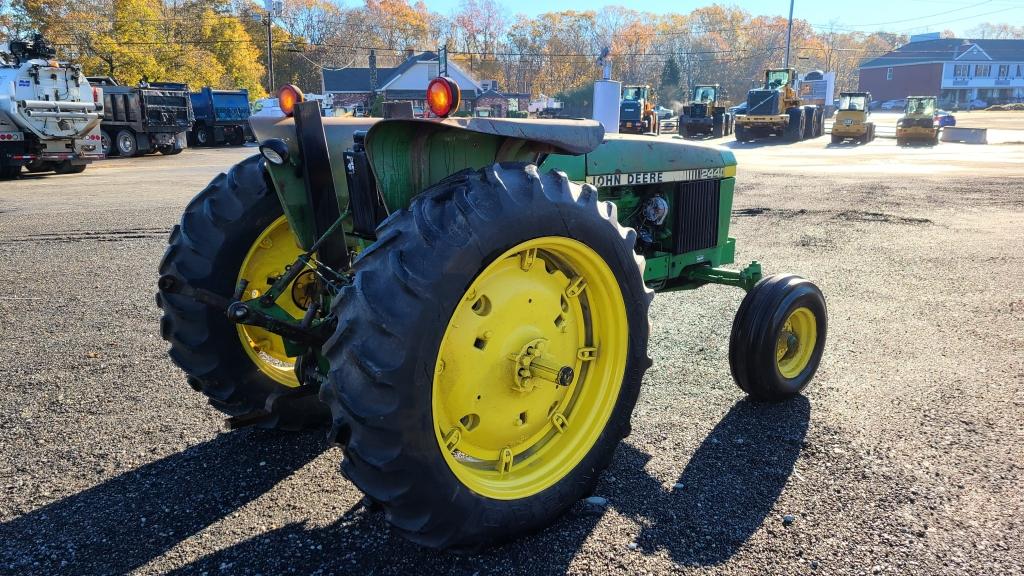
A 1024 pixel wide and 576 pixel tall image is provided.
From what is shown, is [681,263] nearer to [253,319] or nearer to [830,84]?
[253,319]

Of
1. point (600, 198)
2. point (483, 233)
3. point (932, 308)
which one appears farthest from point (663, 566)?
point (932, 308)

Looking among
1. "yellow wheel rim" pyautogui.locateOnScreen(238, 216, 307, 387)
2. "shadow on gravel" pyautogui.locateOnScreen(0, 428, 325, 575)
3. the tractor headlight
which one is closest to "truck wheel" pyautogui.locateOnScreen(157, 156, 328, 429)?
"yellow wheel rim" pyautogui.locateOnScreen(238, 216, 307, 387)

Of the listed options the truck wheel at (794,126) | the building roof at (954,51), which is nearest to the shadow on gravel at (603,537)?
the truck wheel at (794,126)

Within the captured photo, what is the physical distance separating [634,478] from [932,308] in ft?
13.5

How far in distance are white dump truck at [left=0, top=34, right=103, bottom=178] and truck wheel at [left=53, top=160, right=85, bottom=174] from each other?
3 cm

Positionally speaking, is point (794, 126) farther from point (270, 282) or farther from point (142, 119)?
point (270, 282)

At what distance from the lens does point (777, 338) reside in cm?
380

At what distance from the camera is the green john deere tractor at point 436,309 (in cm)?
216

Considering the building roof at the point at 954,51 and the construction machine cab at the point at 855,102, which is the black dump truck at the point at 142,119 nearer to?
the construction machine cab at the point at 855,102

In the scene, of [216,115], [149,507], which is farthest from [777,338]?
[216,115]

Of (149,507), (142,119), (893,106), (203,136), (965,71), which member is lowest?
(149,507)

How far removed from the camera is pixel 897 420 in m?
3.76

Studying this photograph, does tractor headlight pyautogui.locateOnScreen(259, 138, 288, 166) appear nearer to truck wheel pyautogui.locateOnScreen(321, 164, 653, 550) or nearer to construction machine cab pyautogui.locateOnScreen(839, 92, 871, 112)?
truck wheel pyautogui.locateOnScreen(321, 164, 653, 550)

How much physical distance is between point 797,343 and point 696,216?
98cm
